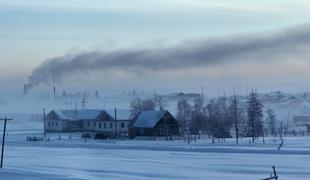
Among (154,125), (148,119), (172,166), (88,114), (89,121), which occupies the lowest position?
(172,166)

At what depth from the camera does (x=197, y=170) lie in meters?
32.8

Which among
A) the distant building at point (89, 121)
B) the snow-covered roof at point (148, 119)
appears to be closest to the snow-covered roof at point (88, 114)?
the distant building at point (89, 121)

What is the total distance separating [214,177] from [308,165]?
8.06 metres

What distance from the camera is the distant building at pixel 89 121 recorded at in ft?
314

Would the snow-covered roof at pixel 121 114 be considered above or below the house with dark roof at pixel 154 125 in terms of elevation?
above

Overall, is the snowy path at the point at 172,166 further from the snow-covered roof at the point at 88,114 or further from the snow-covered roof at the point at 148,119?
the snow-covered roof at the point at 88,114

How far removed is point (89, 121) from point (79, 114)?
4.17 metres

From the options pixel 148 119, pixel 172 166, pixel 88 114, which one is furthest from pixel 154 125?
pixel 172 166

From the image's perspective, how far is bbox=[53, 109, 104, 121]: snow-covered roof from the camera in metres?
102

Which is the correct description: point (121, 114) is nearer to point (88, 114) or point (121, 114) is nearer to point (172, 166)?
point (88, 114)

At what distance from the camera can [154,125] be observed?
80750mm

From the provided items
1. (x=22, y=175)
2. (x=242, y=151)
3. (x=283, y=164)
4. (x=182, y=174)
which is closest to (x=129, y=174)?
(x=182, y=174)

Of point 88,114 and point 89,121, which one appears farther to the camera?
point 88,114

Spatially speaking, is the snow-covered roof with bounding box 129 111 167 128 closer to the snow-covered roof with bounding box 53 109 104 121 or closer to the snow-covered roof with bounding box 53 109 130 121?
the snow-covered roof with bounding box 53 109 130 121
